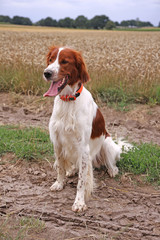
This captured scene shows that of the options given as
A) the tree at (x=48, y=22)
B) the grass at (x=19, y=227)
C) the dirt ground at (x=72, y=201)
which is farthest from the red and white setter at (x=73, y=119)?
the tree at (x=48, y=22)

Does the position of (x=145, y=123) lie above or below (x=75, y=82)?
below

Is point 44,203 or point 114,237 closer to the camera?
point 114,237

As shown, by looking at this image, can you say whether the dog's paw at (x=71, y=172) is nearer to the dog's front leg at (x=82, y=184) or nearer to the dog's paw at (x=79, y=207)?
the dog's front leg at (x=82, y=184)

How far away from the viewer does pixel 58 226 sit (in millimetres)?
2562

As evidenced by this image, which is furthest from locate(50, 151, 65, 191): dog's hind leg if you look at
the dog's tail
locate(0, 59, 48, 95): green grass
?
locate(0, 59, 48, 95): green grass

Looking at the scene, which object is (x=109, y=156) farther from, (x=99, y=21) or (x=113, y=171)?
(x=99, y=21)

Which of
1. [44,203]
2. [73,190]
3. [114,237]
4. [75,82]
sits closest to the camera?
[114,237]

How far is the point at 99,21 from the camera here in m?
57.5

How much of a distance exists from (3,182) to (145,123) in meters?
2.99

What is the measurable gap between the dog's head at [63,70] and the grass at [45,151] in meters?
1.47

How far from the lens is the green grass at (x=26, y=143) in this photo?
383 centimetres

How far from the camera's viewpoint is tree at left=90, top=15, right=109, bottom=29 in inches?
2251

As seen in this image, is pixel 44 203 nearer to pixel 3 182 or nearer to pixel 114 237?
pixel 3 182

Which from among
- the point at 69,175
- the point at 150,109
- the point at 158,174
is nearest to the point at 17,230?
the point at 69,175
